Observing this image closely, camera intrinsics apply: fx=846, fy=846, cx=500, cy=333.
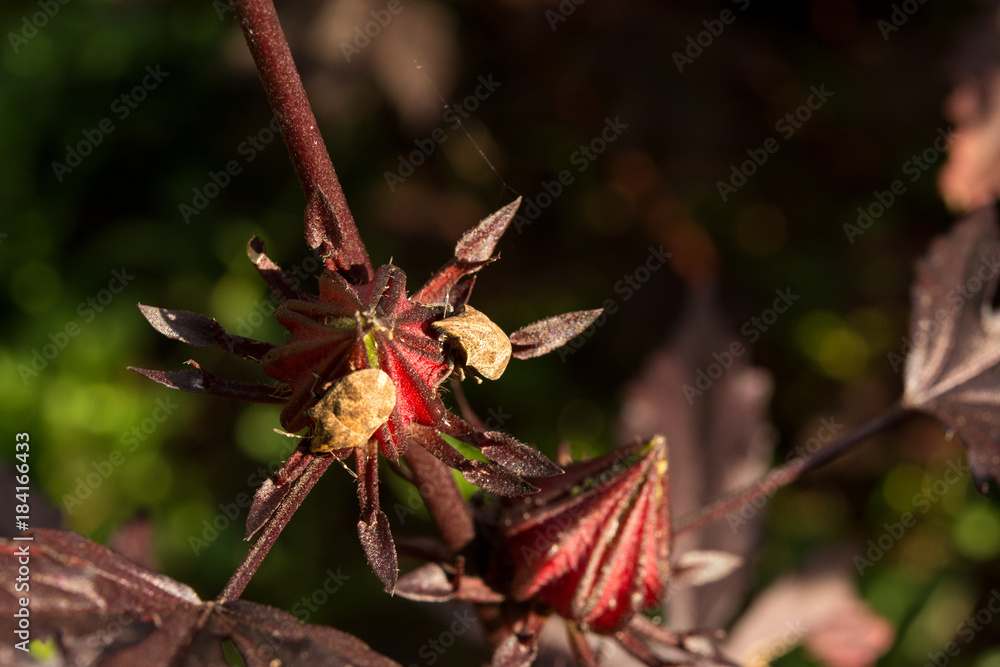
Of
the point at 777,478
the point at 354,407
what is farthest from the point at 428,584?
the point at 777,478

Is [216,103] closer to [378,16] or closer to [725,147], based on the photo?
[378,16]

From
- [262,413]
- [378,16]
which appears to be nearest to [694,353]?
[378,16]

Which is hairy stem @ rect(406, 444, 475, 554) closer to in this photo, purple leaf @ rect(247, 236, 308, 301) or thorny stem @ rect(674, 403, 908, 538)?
purple leaf @ rect(247, 236, 308, 301)

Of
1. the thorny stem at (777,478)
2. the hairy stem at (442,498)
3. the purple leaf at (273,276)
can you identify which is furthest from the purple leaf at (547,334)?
the thorny stem at (777,478)

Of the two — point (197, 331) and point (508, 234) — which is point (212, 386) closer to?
point (197, 331)

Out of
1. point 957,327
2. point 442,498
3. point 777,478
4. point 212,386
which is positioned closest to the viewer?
point 212,386

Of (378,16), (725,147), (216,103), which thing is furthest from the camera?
(216,103)
